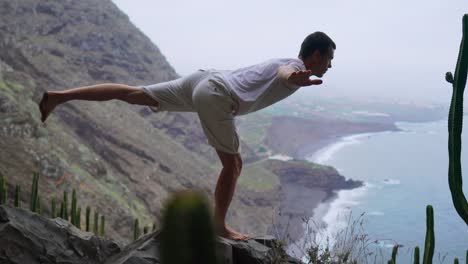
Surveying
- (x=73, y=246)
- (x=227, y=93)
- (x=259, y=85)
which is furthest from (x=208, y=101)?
(x=73, y=246)

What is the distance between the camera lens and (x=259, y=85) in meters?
1.90

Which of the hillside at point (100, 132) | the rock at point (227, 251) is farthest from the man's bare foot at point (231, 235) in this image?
the hillside at point (100, 132)

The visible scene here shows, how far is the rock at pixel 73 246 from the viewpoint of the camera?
6.48 ft

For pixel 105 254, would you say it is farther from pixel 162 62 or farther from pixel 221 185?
pixel 162 62

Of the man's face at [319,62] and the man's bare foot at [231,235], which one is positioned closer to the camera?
the man's face at [319,62]

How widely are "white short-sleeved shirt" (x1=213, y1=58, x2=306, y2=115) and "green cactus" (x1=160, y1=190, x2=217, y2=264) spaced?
1.47 m

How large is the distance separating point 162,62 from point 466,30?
14.5 meters

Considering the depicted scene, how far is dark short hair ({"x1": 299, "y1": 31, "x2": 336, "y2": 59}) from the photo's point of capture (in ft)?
6.26

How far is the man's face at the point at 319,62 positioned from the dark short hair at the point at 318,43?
14 mm

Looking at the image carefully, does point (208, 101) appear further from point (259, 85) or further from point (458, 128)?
point (458, 128)

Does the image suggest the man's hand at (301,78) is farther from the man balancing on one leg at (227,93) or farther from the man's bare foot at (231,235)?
the man's bare foot at (231,235)

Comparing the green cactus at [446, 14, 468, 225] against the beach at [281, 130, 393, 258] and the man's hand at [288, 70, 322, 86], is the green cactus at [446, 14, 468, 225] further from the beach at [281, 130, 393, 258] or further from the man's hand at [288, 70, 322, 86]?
the beach at [281, 130, 393, 258]

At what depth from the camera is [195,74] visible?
2.01 m

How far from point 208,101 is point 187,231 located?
149 centimetres
